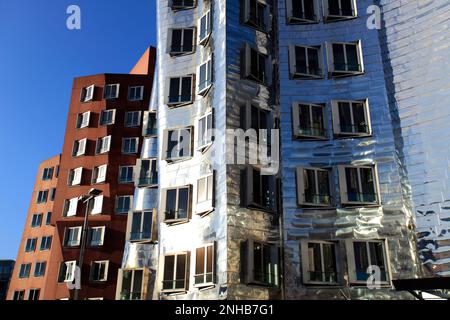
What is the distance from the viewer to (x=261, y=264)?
66.3 ft

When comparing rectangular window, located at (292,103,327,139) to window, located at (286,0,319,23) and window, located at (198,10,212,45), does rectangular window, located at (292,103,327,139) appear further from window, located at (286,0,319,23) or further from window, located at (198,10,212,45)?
window, located at (198,10,212,45)

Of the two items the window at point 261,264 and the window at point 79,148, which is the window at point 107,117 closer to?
the window at point 79,148

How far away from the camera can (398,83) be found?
22797mm

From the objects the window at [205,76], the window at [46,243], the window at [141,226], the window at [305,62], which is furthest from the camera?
the window at [46,243]

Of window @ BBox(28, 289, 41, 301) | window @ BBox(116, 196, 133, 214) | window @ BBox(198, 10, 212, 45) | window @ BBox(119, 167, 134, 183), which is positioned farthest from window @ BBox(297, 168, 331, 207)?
window @ BBox(28, 289, 41, 301)

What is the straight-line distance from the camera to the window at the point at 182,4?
27.9 meters

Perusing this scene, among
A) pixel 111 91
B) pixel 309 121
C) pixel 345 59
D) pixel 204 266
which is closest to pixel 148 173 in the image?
pixel 204 266

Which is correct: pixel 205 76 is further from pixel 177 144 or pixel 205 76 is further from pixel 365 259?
pixel 365 259

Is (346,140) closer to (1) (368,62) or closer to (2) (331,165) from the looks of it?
(2) (331,165)

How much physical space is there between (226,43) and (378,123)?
846 cm

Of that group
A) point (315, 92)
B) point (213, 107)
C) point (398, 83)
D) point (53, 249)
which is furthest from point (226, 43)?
point (53, 249)

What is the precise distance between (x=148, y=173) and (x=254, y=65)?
10177 millimetres

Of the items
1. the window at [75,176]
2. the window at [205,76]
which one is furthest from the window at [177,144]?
the window at [75,176]

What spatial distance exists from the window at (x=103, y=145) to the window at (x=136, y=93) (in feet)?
14.7
